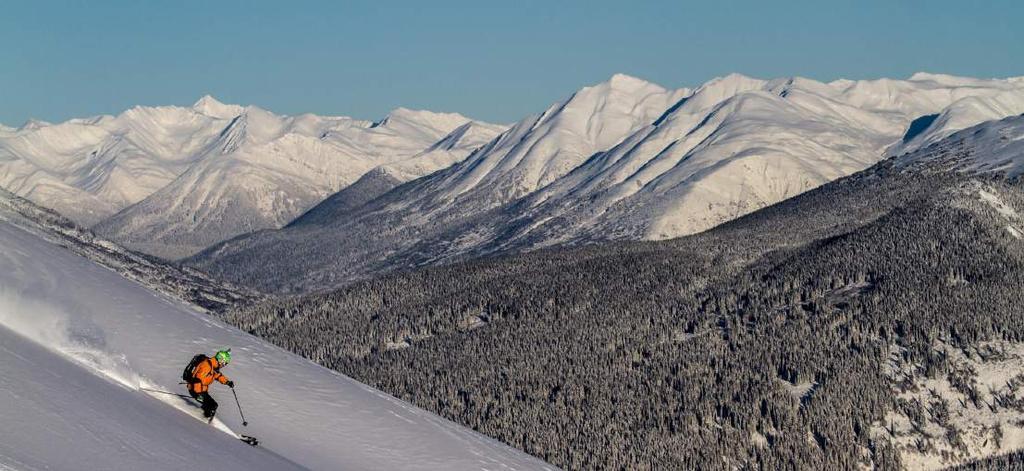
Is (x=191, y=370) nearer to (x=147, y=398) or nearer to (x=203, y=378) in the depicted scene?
(x=203, y=378)

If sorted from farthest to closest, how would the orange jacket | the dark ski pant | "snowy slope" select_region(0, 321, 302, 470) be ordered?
the dark ski pant
the orange jacket
"snowy slope" select_region(0, 321, 302, 470)

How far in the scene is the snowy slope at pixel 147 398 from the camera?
39.8 m

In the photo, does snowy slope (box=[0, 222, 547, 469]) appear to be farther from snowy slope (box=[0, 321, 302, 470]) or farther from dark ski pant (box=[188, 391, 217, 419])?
dark ski pant (box=[188, 391, 217, 419])

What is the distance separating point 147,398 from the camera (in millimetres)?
48094

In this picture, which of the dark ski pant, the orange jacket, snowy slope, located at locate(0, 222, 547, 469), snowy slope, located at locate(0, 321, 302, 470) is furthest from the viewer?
the dark ski pant

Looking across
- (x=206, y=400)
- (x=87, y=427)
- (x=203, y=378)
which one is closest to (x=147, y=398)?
(x=206, y=400)

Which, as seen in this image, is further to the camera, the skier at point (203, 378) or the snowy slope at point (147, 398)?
the skier at point (203, 378)

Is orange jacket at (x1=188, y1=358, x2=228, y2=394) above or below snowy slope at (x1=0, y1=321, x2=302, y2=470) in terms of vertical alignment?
above

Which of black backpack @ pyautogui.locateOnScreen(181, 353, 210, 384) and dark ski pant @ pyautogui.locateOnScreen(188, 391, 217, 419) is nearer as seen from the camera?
black backpack @ pyautogui.locateOnScreen(181, 353, 210, 384)

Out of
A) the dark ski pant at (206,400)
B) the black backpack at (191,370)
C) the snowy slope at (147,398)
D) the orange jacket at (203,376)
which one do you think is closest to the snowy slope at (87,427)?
the snowy slope at (147,398)

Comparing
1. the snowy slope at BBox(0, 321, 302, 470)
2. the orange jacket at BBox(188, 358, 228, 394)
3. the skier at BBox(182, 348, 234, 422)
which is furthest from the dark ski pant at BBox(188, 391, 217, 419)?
the snowy slope at BBox(0, 321, 302, 470)

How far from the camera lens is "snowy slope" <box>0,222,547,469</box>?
39750 millimetres

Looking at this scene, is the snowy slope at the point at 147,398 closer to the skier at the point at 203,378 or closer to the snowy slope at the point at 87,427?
the snowy slope at the point at 87,427

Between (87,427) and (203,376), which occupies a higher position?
(203,376)
